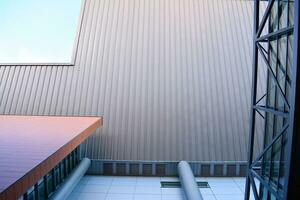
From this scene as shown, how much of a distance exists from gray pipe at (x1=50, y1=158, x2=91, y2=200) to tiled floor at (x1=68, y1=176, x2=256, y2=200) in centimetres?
39

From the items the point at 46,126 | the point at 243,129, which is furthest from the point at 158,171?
the point at 46,126

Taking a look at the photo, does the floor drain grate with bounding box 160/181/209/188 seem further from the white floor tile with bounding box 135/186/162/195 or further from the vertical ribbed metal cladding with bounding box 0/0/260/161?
the vertical ribbed metal cladding with bounding box 0/0/260/161

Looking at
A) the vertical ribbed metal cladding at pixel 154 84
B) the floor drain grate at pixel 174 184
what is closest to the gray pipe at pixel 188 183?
the floor drain grate at pixel 174 184

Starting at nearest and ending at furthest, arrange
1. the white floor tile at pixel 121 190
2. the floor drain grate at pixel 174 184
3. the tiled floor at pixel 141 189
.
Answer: the tiled floor at pixel 141 189, the white floor tile at pixel 121 190, the floor drain grate at pixel 174 184

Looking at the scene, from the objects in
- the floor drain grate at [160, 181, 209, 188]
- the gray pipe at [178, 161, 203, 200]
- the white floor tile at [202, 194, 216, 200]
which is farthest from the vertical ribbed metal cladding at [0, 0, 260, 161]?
the white floor tile at [202, 194, 216, 200]

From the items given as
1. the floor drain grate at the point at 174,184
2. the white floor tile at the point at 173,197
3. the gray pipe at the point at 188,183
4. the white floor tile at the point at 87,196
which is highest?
the gray pipe at the point at 188,183

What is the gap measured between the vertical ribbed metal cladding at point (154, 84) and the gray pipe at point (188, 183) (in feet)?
1.76

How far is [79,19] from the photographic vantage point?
872 centimetres

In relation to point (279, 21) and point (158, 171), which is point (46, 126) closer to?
point (158, 171)

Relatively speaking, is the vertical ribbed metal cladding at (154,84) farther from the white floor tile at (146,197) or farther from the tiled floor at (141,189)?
the white floor tile at (146,197)

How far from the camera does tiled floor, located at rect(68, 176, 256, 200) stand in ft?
19.5

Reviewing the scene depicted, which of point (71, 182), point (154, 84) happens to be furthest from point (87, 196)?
point (154, 84)

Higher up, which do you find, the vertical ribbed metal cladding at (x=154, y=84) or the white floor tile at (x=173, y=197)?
the vertical ribbed metal cladding at (x=154, y=84)

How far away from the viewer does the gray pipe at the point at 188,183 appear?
5.21 m
